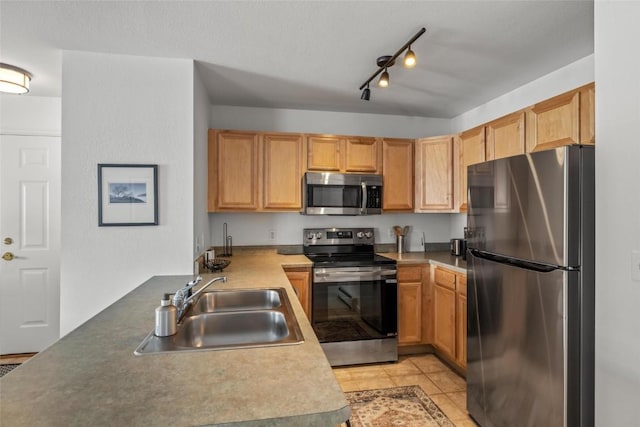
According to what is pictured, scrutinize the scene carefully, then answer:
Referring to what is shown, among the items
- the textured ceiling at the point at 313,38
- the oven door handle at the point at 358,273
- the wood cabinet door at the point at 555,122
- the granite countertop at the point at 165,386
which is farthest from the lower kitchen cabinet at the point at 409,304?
the granite countertop at the point at 165,386

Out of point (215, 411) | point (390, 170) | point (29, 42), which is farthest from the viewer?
point (390, 170)

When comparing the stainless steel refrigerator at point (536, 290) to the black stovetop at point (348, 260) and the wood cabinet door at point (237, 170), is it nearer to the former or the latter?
the black stovetop at point (348, 260)

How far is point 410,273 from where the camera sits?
10.8 ft

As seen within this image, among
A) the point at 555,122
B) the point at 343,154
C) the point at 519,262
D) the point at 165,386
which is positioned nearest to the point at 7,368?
the point at 165,386

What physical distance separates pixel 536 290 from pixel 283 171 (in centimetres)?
232

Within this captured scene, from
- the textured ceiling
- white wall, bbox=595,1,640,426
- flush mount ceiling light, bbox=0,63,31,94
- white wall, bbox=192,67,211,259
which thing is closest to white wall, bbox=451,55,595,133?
the textured ceiling

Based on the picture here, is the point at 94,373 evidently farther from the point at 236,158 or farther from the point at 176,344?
the point at 236,158

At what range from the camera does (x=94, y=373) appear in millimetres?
1034

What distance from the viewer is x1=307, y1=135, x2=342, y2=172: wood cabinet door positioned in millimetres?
3411

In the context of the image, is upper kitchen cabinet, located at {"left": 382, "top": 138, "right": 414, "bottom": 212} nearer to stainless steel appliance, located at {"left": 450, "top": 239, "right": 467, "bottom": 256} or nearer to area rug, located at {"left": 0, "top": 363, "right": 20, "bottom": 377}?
stainless steel appliance, located at {"left": 450, "top": 239, "right": 467, "bottom": 256}

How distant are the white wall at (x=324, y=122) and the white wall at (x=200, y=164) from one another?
40cm

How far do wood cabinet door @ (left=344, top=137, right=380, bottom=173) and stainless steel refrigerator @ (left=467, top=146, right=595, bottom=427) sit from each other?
1.41 m

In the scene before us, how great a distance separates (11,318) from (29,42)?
2.58 m

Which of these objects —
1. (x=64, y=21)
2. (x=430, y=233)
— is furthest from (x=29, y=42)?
(x=430, y=233)
